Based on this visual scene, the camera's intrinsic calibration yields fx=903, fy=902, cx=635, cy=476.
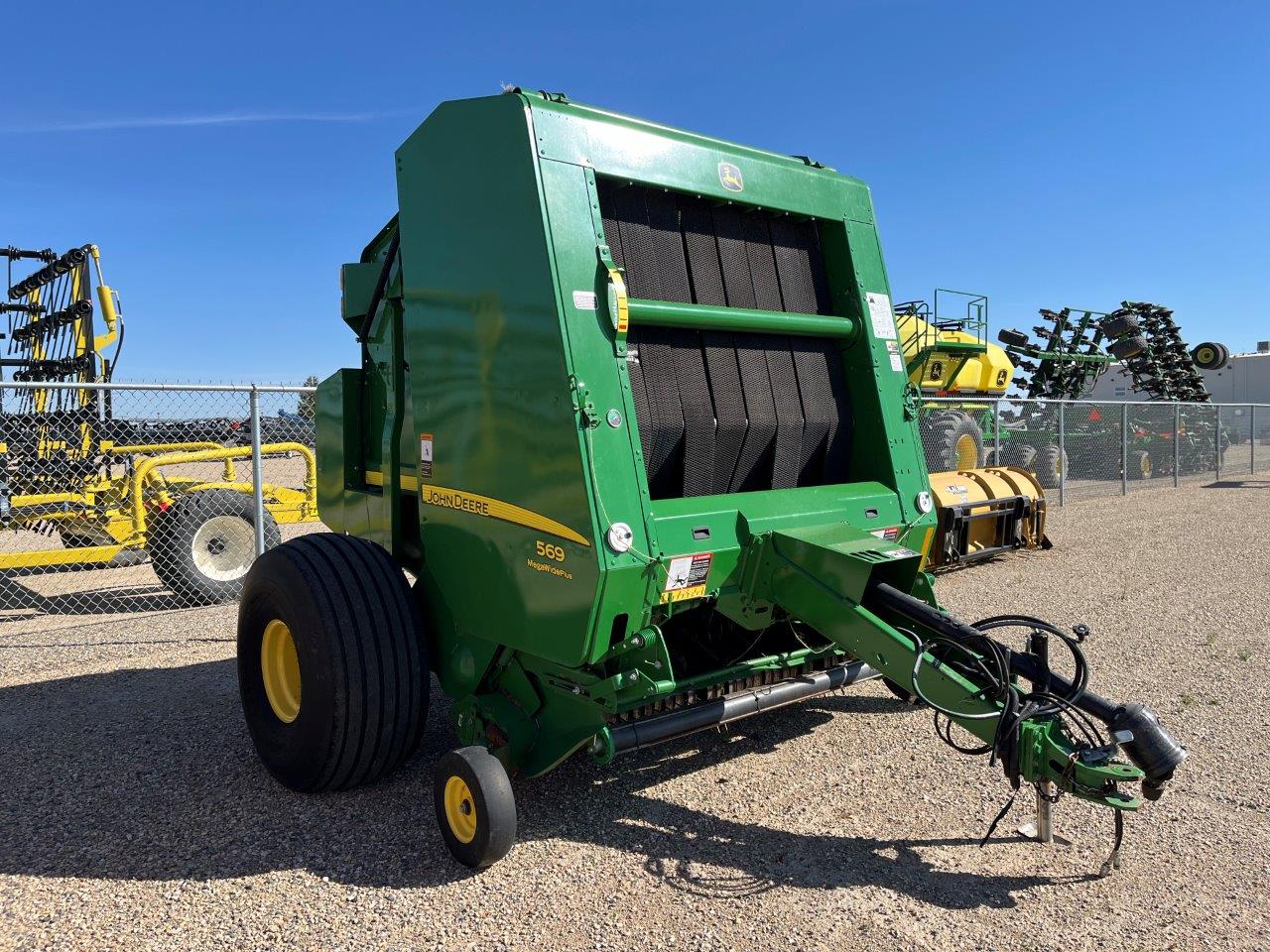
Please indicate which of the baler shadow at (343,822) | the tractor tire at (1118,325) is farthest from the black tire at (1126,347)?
the baler shadow at (343,822)

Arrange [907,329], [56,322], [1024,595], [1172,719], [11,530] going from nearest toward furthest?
[1172,719] → [1024,595] → [11,530] → [56,322] → [907,329]

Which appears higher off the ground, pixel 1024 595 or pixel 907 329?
pixel 907 329

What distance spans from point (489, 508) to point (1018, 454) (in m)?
14.4

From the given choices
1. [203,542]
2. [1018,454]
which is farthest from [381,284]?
[1018,454]

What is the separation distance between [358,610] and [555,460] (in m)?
1.15

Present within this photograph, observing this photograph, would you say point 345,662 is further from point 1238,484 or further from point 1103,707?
point 1238,484

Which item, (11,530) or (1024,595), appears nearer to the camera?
(1024,595)

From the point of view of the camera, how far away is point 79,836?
353cm

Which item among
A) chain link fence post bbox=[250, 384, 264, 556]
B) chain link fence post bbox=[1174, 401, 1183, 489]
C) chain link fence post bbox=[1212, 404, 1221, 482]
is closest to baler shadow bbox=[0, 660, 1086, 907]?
chain link fence post bbox=[250, 384, 264, 556]

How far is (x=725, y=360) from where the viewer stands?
386 cm

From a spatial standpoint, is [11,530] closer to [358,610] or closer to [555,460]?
[358,610]

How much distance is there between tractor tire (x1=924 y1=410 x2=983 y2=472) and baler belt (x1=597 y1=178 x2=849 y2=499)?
29.4 ft

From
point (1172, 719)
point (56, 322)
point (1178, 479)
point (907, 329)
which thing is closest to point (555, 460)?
point (1172, 719)

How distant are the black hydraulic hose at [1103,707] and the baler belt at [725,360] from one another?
0.82 meters
